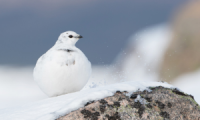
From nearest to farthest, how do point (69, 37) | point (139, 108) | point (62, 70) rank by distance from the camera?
point (139, 108)
point (62, 70)
point (69, 37)

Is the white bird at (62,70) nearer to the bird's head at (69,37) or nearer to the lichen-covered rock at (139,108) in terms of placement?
the bird's head at (69,37)

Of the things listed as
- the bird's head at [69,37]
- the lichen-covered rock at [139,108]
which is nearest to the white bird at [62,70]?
the bird's head at [69,37]

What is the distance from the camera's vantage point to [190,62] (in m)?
13.1

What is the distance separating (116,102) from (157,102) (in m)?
0.71

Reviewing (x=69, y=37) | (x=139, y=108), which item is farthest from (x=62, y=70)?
(x=139, y=108)

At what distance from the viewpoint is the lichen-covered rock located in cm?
288

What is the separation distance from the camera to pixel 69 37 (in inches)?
224

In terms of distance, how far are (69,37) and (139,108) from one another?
132 inches

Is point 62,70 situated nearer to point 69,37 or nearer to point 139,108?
point 69,37

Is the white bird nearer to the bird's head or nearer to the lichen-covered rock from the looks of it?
the bird's head

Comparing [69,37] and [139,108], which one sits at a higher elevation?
[69,37]

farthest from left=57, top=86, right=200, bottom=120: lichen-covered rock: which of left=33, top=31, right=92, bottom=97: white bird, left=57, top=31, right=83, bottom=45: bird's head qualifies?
left=57, top=31, right=83, bottom=45: bird's head

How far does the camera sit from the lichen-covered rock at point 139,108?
288cm

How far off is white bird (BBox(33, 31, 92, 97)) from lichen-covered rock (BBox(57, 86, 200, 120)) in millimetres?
1943
